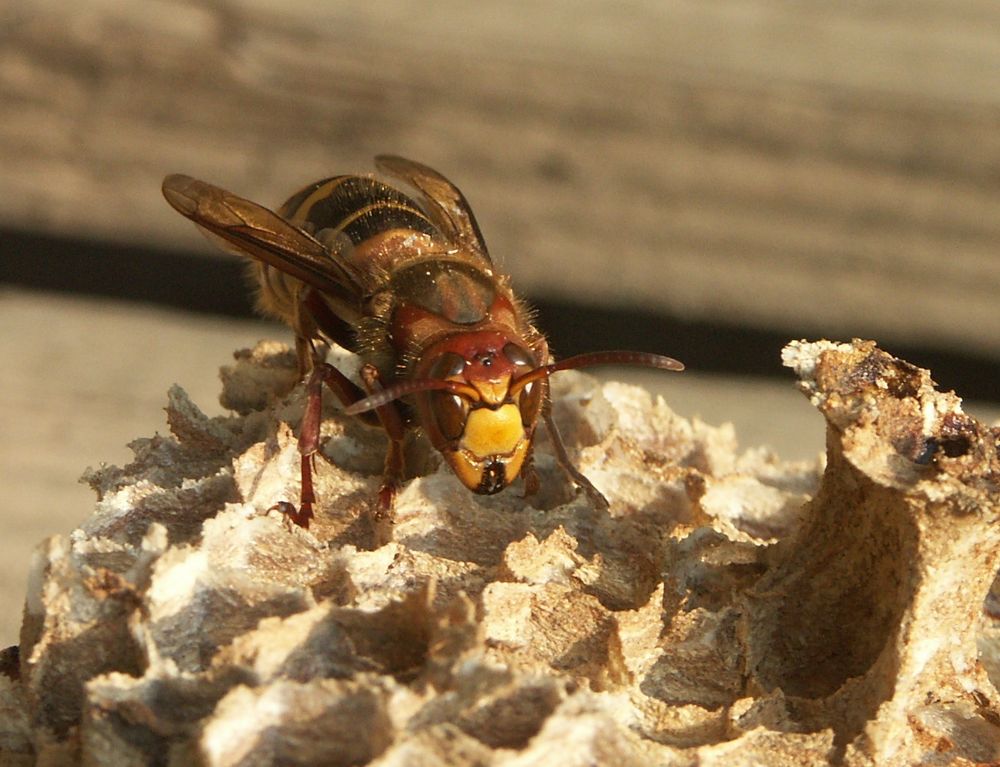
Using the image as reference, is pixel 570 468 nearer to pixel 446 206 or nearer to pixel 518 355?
pixel 518 355

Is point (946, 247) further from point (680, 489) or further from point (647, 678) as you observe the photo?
point (647, 678)

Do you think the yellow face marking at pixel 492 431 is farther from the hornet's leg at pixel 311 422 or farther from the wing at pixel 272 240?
the wing at pixel 272 240

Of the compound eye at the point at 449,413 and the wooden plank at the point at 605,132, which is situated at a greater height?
the wooden plank at the point at 605,132

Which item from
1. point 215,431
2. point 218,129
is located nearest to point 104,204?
point 218,129

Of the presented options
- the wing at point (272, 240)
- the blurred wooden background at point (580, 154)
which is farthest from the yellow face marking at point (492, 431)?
the blurred wooden background at point (580, 154)

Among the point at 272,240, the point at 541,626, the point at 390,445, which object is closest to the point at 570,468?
the point at 390,445

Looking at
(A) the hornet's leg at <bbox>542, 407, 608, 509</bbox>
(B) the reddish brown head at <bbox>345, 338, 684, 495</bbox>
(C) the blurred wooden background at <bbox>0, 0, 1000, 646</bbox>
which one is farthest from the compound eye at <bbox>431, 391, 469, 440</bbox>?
(C) the blurred wooden background at <bbox>0, 0, 1000, 646</bbox>
